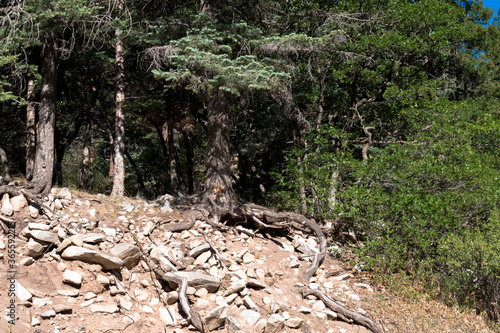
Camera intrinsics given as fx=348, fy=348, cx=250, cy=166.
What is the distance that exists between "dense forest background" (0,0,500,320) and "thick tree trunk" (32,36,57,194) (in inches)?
1.2

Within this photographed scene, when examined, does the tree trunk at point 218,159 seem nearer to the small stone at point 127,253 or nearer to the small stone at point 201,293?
the small stone at point 127,253

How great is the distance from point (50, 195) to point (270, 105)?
303 inches

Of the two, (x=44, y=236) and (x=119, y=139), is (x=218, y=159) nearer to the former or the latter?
(x=119, y=139)

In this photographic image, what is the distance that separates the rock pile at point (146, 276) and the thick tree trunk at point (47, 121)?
2.14 feet

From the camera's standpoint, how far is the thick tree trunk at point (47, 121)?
767 cm

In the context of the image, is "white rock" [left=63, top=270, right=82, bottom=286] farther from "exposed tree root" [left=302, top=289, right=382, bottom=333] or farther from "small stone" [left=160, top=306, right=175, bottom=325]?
"exposed tree root" [left=302, top=289, right=382, bottom=333]

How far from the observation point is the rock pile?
4.93 meters

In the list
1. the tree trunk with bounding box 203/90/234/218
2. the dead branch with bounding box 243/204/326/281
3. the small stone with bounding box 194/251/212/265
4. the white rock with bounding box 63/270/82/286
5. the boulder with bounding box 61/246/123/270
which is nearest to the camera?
the white rock with bounding box 63/270/82/286

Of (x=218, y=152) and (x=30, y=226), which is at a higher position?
(x=218, y=152)

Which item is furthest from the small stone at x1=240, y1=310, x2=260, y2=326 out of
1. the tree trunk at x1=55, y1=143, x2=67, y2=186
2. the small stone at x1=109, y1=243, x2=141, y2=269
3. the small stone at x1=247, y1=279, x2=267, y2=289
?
the tree trunk at x1=55, y1=143, x2=67, y2=186

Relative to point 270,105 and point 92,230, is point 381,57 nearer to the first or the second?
point 270,105

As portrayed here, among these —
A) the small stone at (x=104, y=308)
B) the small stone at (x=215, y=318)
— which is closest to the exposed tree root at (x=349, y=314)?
the small stone at (x=215, y=318)

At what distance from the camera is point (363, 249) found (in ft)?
25.4

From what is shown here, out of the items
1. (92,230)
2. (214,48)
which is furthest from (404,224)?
(92,230)
